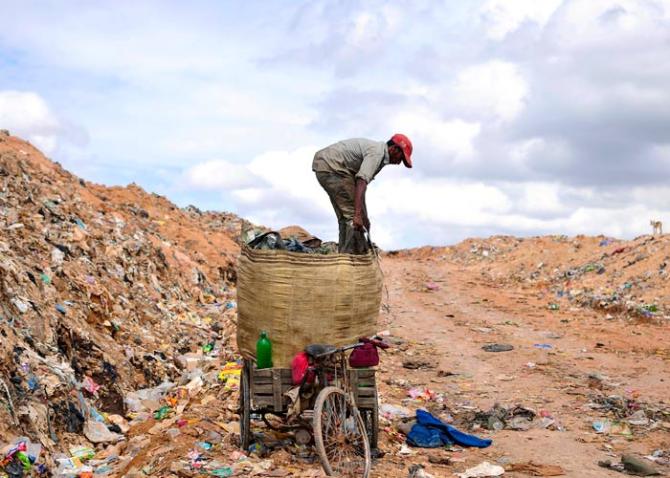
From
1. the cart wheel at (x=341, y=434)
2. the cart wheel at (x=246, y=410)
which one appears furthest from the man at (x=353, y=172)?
the cart wheel at (x=341, y=434)

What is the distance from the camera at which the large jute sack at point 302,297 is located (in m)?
5.70

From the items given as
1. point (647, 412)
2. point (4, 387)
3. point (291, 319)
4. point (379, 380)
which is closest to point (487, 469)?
point (291, 319)

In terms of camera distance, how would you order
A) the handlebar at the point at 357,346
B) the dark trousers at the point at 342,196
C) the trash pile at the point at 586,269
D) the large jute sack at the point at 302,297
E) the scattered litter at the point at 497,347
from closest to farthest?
the handlebar at the point at 357,346 → the large jute sack at the point at 302,297 → the dark trousers at the point at 342,196 → the scattered litter at the point at 497,347 → the trash pile at the point at 586,269

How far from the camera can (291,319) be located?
5715 mm

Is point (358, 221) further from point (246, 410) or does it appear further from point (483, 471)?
point (483, 471)

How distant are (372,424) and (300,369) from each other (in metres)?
0.87

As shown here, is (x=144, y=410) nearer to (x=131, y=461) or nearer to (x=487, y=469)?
(x=131, y=461)

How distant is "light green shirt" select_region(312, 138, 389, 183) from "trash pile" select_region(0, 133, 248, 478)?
8.65 ft

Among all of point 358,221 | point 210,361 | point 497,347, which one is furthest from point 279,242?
point 497,347

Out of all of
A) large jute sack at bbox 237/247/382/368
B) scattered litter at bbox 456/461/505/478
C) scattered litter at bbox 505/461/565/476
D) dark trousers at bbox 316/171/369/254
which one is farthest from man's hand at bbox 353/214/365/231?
scattered litter at bbox 505/461/565/476

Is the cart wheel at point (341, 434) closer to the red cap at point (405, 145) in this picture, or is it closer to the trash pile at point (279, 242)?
the trash pile at point (279, 242)

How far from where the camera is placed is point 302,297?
571cm

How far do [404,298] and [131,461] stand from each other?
1273cm

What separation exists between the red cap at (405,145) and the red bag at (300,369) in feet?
6.46
